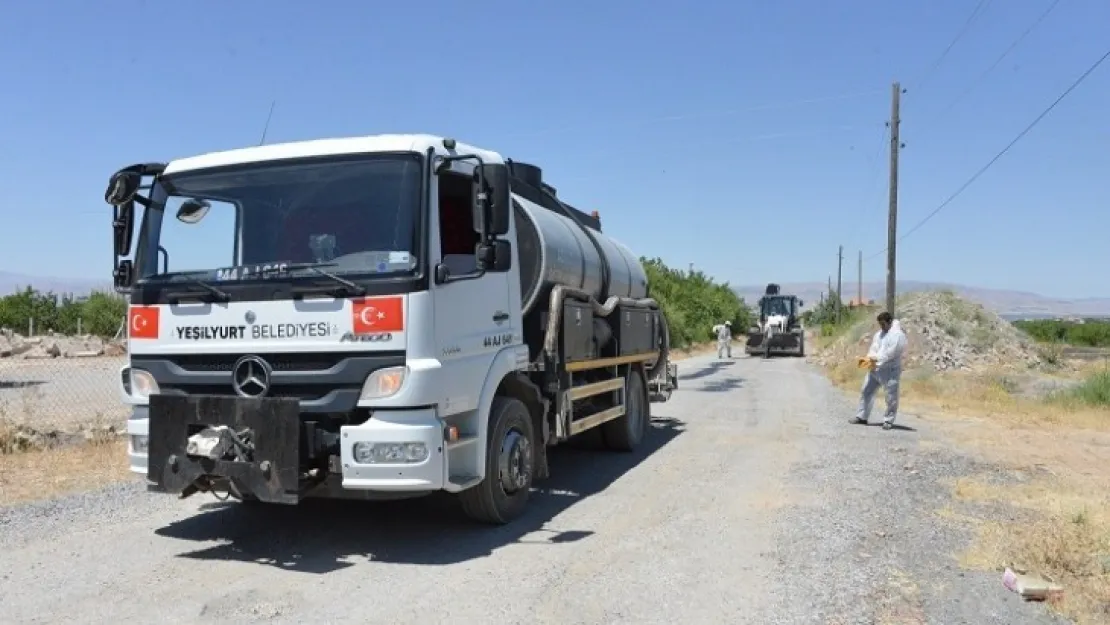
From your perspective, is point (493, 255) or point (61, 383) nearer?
point (493, 255)

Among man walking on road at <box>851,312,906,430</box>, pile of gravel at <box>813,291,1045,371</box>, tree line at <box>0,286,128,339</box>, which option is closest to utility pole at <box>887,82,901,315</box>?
pile of gravel at <box>813,291,1045,371</box>

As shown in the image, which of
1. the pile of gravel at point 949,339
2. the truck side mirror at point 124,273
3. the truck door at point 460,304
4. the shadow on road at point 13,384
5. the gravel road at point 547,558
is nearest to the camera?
the gravel road at point 547,558

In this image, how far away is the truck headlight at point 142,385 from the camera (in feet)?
19.8

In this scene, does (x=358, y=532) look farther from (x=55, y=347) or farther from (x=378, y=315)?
(x=55, y=347)

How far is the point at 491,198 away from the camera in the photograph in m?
5.88

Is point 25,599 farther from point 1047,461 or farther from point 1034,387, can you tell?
point 1034,387

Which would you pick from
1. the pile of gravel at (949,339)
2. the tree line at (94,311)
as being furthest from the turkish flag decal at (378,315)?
the tree line at (94,311)

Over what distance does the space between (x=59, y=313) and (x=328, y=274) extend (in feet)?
160

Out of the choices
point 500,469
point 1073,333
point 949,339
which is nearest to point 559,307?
point 500,469

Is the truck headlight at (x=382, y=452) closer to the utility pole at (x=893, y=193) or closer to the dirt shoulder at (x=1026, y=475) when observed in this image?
the dirt shoulder at (x=1026, y=475)

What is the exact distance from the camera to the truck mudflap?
5.42m

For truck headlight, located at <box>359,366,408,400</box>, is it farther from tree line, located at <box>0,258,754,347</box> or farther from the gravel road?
tree line, located at <box>0,258,754,347</box>

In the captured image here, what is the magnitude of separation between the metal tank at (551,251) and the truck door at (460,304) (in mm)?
1216

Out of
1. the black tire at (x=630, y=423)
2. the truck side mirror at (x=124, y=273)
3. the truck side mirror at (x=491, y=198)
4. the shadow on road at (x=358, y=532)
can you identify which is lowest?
the shadow on road at (x=358, y=532)
